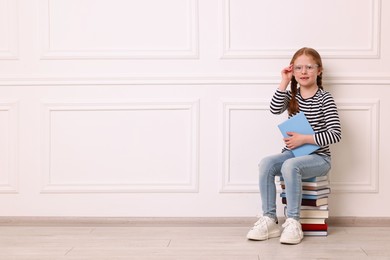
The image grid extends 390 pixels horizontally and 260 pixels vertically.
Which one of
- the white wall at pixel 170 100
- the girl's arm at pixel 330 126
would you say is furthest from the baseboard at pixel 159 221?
the girl's arm at pixel 330 126

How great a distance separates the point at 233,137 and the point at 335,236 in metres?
0.69

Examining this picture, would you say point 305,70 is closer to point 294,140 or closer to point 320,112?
point 320,112

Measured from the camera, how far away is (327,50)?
9.95ft

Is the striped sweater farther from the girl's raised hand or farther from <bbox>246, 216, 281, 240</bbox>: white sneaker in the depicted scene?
<bbox>246, 216, 281, 240</bbox>: white sneaker

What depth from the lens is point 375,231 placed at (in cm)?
292

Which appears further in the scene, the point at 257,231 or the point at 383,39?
the point at 383,39

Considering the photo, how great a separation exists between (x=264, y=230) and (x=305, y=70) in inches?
30.1

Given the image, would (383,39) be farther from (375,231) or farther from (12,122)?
(12,122)

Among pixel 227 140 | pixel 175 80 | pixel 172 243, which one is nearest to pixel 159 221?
pixel 172 243

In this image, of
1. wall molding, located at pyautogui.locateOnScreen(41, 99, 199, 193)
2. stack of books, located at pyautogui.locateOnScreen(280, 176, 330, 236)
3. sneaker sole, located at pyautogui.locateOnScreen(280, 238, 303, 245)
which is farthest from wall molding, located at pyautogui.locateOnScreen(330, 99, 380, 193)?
wall molding, located at pyautogui.locateOnScreen(41, 99, 199, 193)

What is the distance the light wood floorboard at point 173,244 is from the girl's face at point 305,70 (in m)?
0.73

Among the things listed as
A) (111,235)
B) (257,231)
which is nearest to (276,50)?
(257,231)

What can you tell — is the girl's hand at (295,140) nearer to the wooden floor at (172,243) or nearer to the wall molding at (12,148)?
the wooden floor at (172,243)

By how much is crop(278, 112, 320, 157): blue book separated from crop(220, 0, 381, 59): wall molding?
1.33ft
